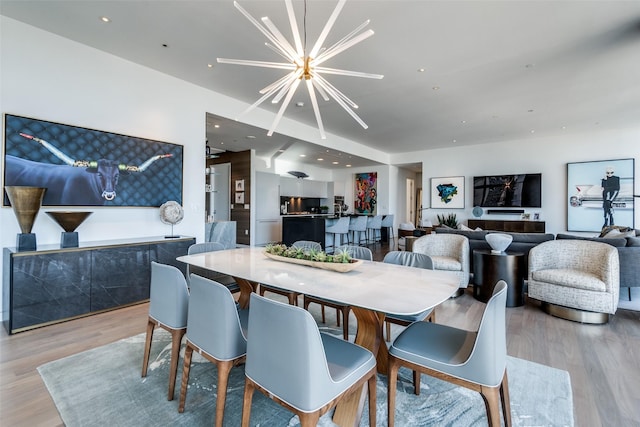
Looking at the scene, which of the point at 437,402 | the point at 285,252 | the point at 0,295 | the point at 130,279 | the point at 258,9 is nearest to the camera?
the point at 437,402

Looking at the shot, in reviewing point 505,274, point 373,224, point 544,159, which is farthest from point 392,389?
point 544,159

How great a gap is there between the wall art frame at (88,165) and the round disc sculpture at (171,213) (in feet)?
0.48

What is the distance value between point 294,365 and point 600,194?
9006mm

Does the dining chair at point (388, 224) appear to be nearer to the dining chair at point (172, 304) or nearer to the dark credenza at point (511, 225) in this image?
the dark credenza at point (511, 225)

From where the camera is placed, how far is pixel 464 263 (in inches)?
162

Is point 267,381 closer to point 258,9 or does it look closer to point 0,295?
point 258,9

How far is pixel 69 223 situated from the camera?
10.4 feet

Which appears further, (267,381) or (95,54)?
(95,54)

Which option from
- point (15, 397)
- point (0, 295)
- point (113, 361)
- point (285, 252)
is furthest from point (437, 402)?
point (0, 295)

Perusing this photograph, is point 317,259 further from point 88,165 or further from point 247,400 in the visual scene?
point 88,165

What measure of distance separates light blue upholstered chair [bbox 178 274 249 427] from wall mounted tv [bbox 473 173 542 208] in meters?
8.63

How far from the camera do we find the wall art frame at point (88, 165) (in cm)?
302

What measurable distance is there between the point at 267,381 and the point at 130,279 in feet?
9.68

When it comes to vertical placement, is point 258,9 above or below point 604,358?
above
